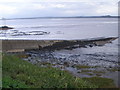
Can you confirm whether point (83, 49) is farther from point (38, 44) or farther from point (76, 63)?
point (76, 63)

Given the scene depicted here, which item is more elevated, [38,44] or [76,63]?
[38,44]

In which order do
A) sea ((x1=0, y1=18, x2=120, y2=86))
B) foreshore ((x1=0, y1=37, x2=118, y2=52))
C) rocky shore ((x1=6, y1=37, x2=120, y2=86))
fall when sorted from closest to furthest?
rocky shore ((x1=6, y1=37, x2=120, y2=86)) < sea ((x1=0, y1=18, x2=120, y2=86)) < foreshore ((x1=0, y1=37, x2=118, y2=52))

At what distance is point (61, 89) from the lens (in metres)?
10.5

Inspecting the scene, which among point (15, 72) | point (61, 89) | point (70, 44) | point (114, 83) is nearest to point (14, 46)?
point (70, 44)

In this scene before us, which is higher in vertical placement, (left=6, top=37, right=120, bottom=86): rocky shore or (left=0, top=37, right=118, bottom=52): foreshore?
(left=0, top=37, right=118, bottom=52): foreshore

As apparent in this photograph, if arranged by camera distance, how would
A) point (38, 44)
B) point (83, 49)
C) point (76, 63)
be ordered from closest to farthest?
point (76, 63), point (83, 49), point (38, 44)

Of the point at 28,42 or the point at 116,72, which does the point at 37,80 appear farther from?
the point at 28,42

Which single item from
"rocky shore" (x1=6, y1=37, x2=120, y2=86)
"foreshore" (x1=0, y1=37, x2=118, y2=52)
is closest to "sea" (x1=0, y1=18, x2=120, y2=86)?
"rocky shore" (x1=6, y1=37, x2=120, y2=86)

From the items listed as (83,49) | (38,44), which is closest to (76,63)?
(83,49)

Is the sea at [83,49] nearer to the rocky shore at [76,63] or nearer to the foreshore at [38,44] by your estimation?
the rocky shore at [76,63]

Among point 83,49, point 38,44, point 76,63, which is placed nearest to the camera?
point 76,63

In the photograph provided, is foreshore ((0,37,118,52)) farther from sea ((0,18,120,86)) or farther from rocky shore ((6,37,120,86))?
sea ((0,18,120,86))

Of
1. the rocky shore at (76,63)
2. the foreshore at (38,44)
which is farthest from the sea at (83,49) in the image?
the foreshore at (38,44)

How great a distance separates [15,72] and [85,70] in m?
12.9
